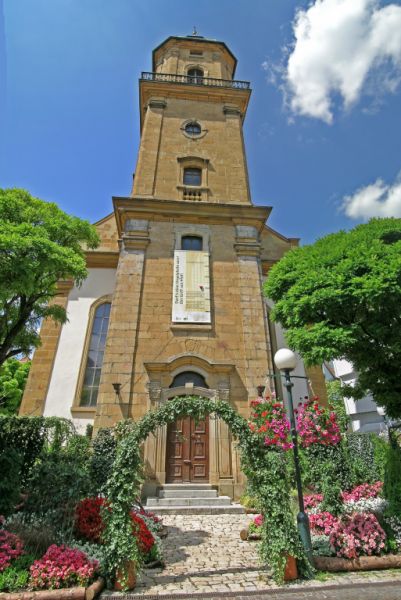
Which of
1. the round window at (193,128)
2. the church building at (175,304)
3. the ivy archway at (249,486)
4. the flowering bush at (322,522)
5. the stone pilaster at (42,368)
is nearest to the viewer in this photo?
the ivy archway at (249,486)

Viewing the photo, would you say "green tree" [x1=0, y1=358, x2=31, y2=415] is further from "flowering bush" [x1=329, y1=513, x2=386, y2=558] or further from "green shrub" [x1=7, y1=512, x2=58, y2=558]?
"flowering bush" [x1=329, y1=513, x2=386, y2=558]

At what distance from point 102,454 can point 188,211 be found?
403 inches

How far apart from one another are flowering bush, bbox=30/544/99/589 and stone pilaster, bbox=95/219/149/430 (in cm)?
593

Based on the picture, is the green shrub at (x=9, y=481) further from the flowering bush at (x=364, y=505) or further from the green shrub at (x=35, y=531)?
the flowering bush at (x=364, y=505)

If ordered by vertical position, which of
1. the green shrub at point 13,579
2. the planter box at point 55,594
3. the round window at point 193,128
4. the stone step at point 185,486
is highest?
the round window at point 193,128

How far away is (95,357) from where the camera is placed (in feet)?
47.6

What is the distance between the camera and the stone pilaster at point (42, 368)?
43.0 feet

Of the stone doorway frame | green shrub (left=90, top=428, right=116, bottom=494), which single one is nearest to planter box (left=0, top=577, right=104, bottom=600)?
green shrub (left=90, top=428, right=116, bottom=494)

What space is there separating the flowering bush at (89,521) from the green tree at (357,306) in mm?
5409

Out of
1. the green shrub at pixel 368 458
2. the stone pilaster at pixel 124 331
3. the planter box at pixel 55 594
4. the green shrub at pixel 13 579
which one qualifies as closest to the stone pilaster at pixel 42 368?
the stone pilaster at pixel 124 331

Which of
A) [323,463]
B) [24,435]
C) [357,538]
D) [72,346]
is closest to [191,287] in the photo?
[72,346]

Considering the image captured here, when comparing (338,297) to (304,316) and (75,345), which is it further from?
(75,345)

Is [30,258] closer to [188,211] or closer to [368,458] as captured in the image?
[188,211]

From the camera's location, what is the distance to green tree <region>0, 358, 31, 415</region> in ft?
77.6
